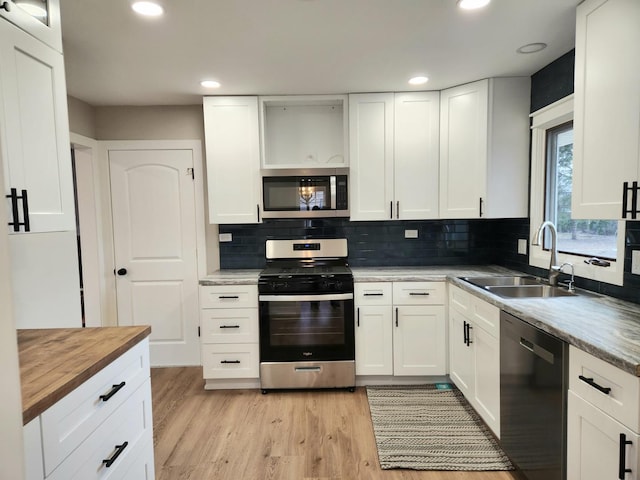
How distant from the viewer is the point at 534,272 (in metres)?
2.64

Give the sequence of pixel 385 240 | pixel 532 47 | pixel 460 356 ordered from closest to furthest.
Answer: pixel 532 47 → pixel 460 356 → pixel 385 240

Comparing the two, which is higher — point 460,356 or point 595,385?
point 595,385

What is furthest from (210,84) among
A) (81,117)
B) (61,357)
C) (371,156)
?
(61,357)

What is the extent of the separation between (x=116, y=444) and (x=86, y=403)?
27cm

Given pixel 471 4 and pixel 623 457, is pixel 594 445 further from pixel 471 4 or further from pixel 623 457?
pixel 471 4

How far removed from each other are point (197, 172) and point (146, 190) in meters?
0.49

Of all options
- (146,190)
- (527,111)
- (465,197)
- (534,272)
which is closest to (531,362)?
(534,272)

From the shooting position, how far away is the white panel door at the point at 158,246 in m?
3.22

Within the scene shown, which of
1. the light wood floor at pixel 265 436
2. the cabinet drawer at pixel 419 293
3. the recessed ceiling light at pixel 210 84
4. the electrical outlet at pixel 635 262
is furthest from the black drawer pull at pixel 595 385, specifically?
the recessed ceiling light at pixel 210 84

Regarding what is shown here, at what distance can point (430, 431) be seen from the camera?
2287 millimetres

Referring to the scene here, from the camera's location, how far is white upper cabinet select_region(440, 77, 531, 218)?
2623 millimetres

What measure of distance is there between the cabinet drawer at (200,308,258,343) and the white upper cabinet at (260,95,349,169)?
129cm

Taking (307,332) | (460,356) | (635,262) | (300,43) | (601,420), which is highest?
(300,43)

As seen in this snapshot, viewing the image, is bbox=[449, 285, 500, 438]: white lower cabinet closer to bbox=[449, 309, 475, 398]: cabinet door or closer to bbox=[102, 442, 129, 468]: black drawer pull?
bbox=[449, 309, 475, 398]: cabinet door
